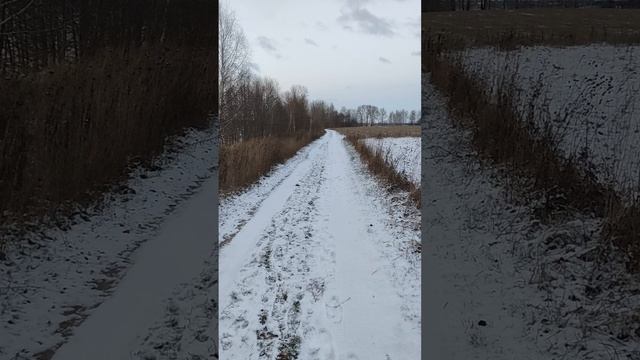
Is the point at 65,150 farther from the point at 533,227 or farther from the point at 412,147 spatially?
the point at 412,147

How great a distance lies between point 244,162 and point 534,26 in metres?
7.14

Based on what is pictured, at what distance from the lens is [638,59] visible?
7.85 m

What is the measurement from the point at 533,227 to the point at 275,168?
8.23m

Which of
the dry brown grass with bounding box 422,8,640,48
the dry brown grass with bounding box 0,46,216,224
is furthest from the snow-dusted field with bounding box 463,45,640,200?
the dry brown grass with bounding box 0,46,216,224

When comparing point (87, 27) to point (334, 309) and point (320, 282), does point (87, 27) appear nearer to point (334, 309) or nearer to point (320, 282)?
point (320, 282)

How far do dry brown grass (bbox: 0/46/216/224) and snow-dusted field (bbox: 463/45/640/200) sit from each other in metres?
5.58

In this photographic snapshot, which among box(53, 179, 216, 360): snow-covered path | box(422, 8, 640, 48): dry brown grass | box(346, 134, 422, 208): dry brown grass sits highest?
box(422, 8, 640, 48): dry brown grass

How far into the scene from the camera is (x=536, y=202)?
4.80 m

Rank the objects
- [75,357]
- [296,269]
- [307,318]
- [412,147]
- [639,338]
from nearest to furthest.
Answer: [75,357]
[639,338]
[307,318]
[296,269]
[412,147]

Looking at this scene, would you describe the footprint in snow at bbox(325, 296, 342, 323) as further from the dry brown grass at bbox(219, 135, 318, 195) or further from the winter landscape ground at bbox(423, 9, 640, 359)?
the dry brown grass at bbox(219, 135, 318, 195)

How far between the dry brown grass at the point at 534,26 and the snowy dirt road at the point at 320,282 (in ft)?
17.3

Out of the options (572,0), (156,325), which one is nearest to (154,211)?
(156,325)

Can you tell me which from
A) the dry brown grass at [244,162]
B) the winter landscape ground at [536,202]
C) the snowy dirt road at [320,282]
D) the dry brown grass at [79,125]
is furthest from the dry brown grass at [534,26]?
the dry brown grass at [79,125]

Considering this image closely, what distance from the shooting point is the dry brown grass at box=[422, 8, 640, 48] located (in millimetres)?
9070
